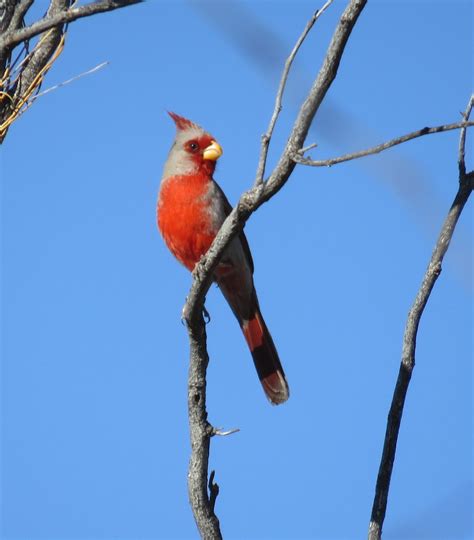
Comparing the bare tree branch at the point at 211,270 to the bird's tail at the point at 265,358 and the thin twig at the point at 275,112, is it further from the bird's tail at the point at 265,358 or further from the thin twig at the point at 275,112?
the bird's tail at the point at 265,358

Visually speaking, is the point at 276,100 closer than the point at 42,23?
Yes

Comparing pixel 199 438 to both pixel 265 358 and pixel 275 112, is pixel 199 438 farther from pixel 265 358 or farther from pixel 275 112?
pixel 265 358

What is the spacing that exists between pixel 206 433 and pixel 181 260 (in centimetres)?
149

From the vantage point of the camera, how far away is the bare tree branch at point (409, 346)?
115 inches

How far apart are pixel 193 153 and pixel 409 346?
219 centimetres

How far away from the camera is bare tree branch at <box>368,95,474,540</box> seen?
2918 mm

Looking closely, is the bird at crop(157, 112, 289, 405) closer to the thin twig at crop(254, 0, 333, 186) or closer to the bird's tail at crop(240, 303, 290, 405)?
the bird's tail at crop(240, 303, 290, 405)

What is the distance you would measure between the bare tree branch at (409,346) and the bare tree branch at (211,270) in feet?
1.62

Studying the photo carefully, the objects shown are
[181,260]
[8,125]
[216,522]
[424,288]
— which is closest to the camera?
[424,288]

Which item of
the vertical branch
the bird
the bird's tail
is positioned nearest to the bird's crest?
the bird

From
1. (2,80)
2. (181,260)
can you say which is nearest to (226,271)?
(181,260)

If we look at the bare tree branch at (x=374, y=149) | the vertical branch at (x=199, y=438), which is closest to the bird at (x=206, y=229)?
the vertical branch at (x=199, y=438)

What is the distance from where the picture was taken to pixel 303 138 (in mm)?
2793

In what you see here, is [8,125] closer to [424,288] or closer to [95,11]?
[95,11]
